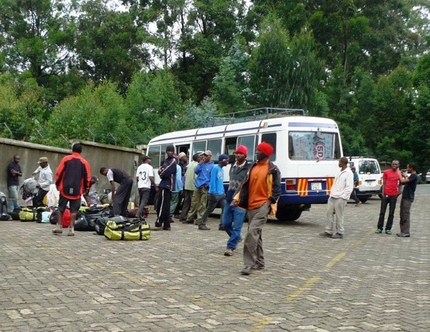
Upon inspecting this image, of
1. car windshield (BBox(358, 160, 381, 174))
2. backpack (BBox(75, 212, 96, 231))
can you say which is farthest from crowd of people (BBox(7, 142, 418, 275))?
car windshield (BBox(358, 160, 381, 174))

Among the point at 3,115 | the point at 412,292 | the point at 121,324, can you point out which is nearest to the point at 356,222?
the point at 412,292

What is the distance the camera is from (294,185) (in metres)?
16.6

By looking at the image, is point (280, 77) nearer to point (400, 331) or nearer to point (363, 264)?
point (363, 264)

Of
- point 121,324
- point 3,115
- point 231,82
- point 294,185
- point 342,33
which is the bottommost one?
point 121,324

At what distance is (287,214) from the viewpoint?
60.5 feet

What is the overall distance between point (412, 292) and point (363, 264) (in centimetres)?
227

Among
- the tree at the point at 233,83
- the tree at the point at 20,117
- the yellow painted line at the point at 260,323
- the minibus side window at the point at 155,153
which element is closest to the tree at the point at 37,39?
the tree at the point at 20,117

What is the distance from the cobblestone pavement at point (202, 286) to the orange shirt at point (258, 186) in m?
0.98

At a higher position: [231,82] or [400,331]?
[231,82]

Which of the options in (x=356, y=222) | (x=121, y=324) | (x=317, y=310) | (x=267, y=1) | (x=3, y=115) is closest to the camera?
(x=121, y=324)

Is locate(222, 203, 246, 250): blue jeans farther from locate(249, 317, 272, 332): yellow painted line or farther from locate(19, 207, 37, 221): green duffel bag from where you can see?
locate(19, 207, 37, 221): green duffel bag

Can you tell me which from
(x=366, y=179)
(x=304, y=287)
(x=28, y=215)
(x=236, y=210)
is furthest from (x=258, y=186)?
(x=366, y=179)

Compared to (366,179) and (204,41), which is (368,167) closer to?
(366,179)

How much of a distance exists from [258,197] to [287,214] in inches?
367
